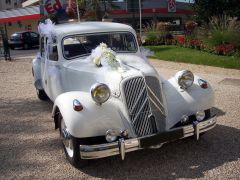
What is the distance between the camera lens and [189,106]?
511 cm

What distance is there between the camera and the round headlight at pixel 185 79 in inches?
210

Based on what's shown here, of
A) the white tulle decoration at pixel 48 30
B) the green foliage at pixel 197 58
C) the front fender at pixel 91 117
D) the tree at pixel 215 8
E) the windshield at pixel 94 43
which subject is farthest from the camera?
the tree at pixel 215 8

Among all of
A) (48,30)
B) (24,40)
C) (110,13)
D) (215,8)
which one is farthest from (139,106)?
(110,13)

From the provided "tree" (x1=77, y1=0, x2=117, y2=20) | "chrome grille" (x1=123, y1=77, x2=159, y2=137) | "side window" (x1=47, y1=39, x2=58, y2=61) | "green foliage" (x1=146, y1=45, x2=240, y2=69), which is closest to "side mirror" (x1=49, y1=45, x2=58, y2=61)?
"side window" (x1=47, y1=39, x2=58, y2=61)

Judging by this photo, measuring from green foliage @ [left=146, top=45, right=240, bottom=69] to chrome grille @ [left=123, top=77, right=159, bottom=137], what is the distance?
27.6 ft

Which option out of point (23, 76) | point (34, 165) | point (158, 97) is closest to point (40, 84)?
point (34, 165)

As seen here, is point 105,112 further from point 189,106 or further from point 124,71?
point 189,106

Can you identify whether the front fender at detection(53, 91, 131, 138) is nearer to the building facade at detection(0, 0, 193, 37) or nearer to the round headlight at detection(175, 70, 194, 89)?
the round headlight at detection(175, 70, 194, 89)

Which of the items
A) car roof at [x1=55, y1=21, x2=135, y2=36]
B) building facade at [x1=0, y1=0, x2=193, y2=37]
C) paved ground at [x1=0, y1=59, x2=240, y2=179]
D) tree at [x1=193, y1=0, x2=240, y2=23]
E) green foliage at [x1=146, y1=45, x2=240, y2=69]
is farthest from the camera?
building facade at [x1=0, y1=0, x2=193, y2=37]

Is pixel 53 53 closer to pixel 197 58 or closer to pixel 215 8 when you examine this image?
pixel 197 58

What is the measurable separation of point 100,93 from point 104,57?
1.00m

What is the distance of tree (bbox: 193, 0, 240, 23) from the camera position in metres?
21.4

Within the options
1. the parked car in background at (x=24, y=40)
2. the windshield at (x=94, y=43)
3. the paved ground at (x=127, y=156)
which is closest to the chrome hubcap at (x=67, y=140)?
the paved ground at (x=127, y=156)

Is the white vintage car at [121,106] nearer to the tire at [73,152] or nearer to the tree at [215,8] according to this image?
the tire at [73,152]
